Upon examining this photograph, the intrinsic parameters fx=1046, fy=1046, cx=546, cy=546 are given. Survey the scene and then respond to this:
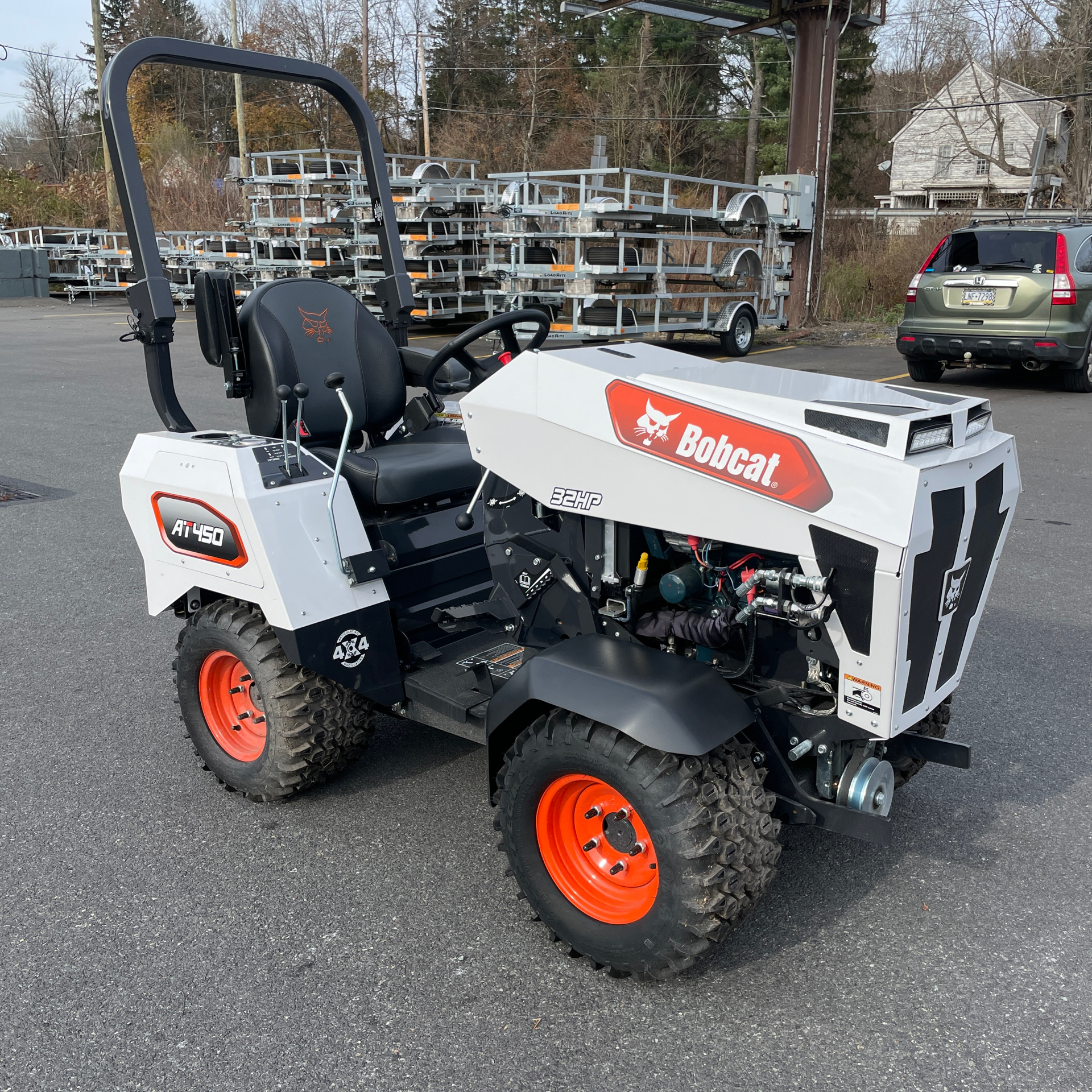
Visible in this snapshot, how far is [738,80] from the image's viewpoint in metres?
42.0

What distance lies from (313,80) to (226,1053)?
Result: 325 cm

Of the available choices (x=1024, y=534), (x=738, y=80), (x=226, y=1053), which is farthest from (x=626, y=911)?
(x=738, y=80)

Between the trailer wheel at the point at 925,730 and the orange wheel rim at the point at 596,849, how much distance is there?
822 millimetres

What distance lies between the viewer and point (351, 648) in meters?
3.11

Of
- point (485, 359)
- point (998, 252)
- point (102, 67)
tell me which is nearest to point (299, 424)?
point (485, 359)

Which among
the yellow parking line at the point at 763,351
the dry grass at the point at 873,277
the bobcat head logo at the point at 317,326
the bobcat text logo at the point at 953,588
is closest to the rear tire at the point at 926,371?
the yellow parking line at the point at 763,351

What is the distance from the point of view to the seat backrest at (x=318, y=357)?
362 cm

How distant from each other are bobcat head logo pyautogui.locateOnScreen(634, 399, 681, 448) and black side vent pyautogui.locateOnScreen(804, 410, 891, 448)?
0.30 m

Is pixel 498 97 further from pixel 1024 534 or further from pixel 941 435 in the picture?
pixel 941 435

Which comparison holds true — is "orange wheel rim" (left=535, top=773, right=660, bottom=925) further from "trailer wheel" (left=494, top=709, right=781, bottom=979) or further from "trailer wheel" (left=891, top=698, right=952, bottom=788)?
"trailer wheel" (left=891, top=698, right=952, bottom=788)

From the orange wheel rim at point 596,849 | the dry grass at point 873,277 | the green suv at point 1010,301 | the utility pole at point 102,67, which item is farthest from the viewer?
the utility pole at point 102,67

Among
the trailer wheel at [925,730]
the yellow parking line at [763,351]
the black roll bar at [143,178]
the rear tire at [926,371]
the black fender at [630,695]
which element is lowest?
the yellow parking line at [763,351]

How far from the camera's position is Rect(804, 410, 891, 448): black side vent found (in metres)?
2.19

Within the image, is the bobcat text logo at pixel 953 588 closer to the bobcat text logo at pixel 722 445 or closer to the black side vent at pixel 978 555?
the black side vent at pixel 978 555
